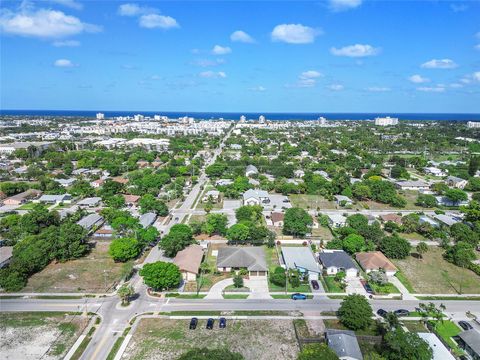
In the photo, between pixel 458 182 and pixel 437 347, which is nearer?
pixel 437 347

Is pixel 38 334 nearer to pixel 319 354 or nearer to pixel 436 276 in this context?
pixel 319 354

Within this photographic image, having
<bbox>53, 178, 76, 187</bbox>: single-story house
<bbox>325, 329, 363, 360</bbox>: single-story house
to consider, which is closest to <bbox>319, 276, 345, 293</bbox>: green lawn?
<bbox>325, 329, 363, 360</bbox>: single-story house

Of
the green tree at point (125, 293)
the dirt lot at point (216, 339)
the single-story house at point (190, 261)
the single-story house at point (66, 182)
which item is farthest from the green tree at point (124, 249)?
the single-story house at point (66, 182)

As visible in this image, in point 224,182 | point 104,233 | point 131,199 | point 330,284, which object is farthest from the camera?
point 224,182

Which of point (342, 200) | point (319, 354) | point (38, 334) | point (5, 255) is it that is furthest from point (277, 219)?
point (5, 255)

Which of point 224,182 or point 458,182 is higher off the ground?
point 458,182

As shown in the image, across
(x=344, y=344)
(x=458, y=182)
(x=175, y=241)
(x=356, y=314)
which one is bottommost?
(x=344, y=344)

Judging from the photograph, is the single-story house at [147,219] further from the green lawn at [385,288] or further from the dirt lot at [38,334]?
the green lawn at [385,288]
